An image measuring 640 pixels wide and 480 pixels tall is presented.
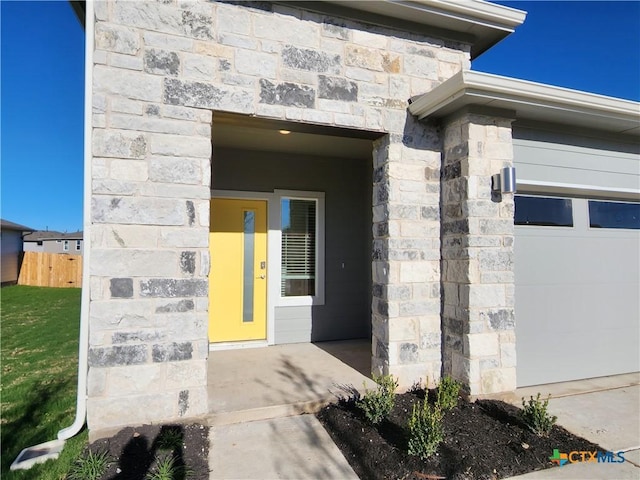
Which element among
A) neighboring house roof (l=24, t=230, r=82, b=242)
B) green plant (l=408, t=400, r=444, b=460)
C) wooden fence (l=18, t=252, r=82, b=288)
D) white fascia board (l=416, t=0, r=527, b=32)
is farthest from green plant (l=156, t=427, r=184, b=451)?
neighboring house roof (l=24, t=230, r=82, b=242)

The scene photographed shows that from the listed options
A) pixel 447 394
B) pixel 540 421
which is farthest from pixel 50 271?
pixel 540 421

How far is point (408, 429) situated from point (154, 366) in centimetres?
196

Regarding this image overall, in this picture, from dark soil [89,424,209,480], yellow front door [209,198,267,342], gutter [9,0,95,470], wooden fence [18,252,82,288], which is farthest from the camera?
wooden fence [18,252,82,288]

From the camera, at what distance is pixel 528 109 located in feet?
10.9

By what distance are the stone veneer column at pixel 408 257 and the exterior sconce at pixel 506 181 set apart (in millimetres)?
549

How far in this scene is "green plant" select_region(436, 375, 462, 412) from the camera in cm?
289

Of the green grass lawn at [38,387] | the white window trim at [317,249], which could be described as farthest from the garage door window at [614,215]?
the green grass lawn at [38,387]

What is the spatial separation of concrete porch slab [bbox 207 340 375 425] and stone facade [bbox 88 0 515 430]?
344 mm

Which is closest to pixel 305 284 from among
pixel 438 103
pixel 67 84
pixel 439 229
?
pixel 439 229

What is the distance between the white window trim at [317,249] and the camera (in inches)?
205

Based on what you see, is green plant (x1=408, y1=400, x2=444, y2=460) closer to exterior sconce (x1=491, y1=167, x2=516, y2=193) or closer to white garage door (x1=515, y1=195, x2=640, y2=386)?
white garage door (x1=515, y1=195, x2=640, y2=386)

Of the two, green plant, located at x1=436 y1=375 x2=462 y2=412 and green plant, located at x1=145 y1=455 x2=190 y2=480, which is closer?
green plant, located at x1=145 y1=455 x2=190 y2=480

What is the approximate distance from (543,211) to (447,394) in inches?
85.0

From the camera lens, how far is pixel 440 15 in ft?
11.1
